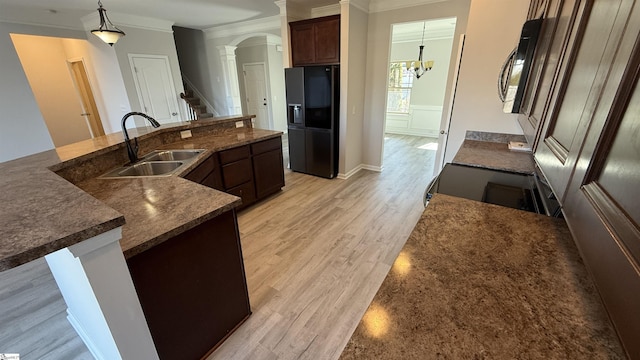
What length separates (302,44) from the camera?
3971mm

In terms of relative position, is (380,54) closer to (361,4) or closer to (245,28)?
(361,4)

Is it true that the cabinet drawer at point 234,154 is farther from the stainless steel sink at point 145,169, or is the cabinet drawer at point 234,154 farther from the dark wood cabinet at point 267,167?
the stainless steel sink at point 145,169

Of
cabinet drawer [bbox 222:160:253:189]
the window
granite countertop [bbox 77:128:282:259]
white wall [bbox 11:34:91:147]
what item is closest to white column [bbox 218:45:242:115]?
white wall [bbox 11:34:91:147]

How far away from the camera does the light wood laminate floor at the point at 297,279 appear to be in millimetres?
1633

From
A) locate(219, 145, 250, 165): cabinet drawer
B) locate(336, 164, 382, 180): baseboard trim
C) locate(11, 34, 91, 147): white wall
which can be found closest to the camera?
locate(219, 145, 250, 165): cabinet drawer

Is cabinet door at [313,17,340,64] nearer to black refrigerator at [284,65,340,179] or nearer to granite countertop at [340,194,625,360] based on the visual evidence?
black refrigerator at [284,65,340,179]

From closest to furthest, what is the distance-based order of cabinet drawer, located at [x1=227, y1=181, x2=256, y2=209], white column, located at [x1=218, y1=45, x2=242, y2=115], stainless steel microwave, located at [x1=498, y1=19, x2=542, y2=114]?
stainless steel microwave, located at [x1=498, y1=19, x2=542, y2=114] < cabinet drawer, located at [x1=227, y1=181, x2=256, y2=209] < white column, located at [x1=218, y1=45, x2=242, y2=115]

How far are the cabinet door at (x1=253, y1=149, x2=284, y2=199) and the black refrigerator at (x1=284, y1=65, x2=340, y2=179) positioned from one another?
847 millimetres

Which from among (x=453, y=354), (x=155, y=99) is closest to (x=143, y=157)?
(x=453, y=354)

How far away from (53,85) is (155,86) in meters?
2.27

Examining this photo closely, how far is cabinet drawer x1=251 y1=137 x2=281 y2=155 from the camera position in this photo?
3157mm

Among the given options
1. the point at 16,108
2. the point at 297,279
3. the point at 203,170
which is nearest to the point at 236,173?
the point at 203,170

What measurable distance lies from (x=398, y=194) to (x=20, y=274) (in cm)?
409

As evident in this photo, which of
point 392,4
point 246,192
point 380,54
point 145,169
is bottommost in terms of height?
point 246,192
